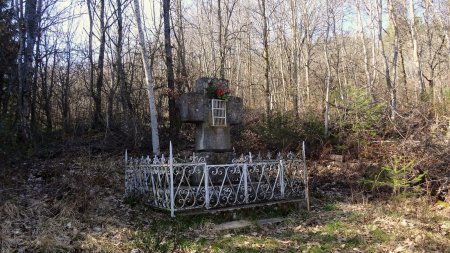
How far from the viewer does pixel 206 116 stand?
26.1 ft

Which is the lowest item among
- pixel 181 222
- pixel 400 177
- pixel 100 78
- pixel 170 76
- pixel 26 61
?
pixel 181 222

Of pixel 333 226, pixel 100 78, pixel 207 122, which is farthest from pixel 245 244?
pixel 100 78

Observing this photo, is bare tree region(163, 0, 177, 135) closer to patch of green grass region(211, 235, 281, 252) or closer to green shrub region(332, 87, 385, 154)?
green shrub region(332, 87, 385, 154)

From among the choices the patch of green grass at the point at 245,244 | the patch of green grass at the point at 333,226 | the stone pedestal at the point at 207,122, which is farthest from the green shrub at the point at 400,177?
the patch of green grass at the point at 245,244

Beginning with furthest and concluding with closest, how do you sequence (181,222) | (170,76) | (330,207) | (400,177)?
1. (170,76)
2. (400,177)
3. (330,207)
4. (181,222)

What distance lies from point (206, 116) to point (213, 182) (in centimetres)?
144

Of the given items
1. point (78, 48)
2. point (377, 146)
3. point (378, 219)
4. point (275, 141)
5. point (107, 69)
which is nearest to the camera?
point (378, 219)

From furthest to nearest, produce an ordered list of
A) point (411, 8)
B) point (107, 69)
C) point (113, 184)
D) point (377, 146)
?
point (107, 69)
point (411, 8)
point (377, 146)
point (113, 184)

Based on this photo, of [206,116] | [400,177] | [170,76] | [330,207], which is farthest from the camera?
[170,76]

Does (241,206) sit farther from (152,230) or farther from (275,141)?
(275,141)

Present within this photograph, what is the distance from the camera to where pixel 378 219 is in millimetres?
6926

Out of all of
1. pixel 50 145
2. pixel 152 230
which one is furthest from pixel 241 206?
pixel 50 145

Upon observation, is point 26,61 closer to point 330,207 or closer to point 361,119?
point 330,207

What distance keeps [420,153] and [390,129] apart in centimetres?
266
